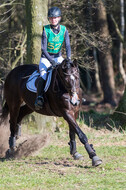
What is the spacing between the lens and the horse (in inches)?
278

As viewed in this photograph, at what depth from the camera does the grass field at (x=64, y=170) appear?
604 centimetres

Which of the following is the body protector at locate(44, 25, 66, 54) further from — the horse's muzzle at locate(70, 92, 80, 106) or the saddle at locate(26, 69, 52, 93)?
the horse's muzzle at locate(70, 92, 80, 106)

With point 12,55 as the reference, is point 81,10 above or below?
above

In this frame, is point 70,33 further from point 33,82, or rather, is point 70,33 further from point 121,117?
point 33,82

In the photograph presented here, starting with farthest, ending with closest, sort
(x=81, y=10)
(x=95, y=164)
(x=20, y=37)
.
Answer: (x=20, y=37) → (x=81, y=10) → (x=95, y=164)

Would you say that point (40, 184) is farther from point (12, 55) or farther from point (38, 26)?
point (12, 55)

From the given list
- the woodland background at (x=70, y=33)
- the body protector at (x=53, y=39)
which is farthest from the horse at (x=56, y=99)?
the woodland background at (x=70, y=33)

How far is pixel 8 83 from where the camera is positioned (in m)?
9.57

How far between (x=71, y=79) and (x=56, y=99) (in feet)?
2.66

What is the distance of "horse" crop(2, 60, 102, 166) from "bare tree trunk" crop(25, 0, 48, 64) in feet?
6.47

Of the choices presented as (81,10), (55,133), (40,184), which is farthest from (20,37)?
(40,184)

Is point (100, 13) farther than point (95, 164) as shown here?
Yes

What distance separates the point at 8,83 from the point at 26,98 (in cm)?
104

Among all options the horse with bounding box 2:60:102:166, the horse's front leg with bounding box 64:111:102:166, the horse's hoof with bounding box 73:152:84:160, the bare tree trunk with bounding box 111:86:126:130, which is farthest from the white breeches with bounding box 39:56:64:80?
the bare tree trunk with bounding box 111:86:126:130
